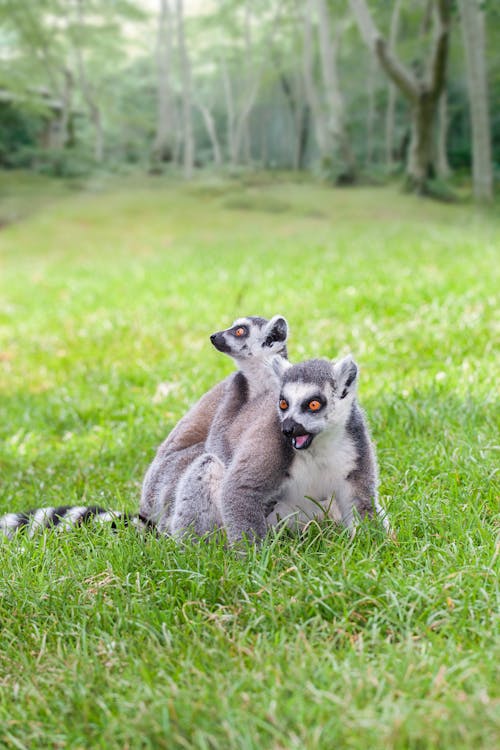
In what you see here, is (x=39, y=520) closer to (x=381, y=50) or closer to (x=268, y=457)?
(x=268, y=457)

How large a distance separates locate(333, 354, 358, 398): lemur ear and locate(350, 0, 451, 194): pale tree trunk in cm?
1682

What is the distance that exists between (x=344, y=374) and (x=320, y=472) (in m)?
0.41

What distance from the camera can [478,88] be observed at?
19812 mm

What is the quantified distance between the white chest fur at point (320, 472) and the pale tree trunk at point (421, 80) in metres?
17.0

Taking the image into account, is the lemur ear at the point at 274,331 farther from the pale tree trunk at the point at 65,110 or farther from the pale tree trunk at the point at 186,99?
the pale tree trunk at the point at 65,110

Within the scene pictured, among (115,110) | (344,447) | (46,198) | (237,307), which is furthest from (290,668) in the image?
(115,110)

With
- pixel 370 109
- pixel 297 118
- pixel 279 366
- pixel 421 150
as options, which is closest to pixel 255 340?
pixel 279 366

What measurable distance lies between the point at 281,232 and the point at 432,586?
47.8 ft

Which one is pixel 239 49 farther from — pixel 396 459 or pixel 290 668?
pixel 290 668

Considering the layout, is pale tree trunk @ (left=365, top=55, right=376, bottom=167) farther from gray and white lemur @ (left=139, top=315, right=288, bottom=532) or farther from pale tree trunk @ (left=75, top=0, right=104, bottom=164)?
gray and white lemur @ (left=139, top=315, right=288, bottom=532)

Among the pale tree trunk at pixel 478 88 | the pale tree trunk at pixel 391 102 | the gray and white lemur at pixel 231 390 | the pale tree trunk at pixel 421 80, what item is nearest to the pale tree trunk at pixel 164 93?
the pale tree trunk at pixel 391 102

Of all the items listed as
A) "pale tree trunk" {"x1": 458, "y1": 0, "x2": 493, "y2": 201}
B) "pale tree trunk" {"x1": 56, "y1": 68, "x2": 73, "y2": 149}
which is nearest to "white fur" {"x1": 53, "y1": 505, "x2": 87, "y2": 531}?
"pale tree trunk" {"x1": 458, "y1": 0, "x2": 493, "y2": 201}

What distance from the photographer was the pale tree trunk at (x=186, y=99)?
24141mm

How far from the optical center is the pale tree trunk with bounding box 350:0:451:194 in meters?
18.2
